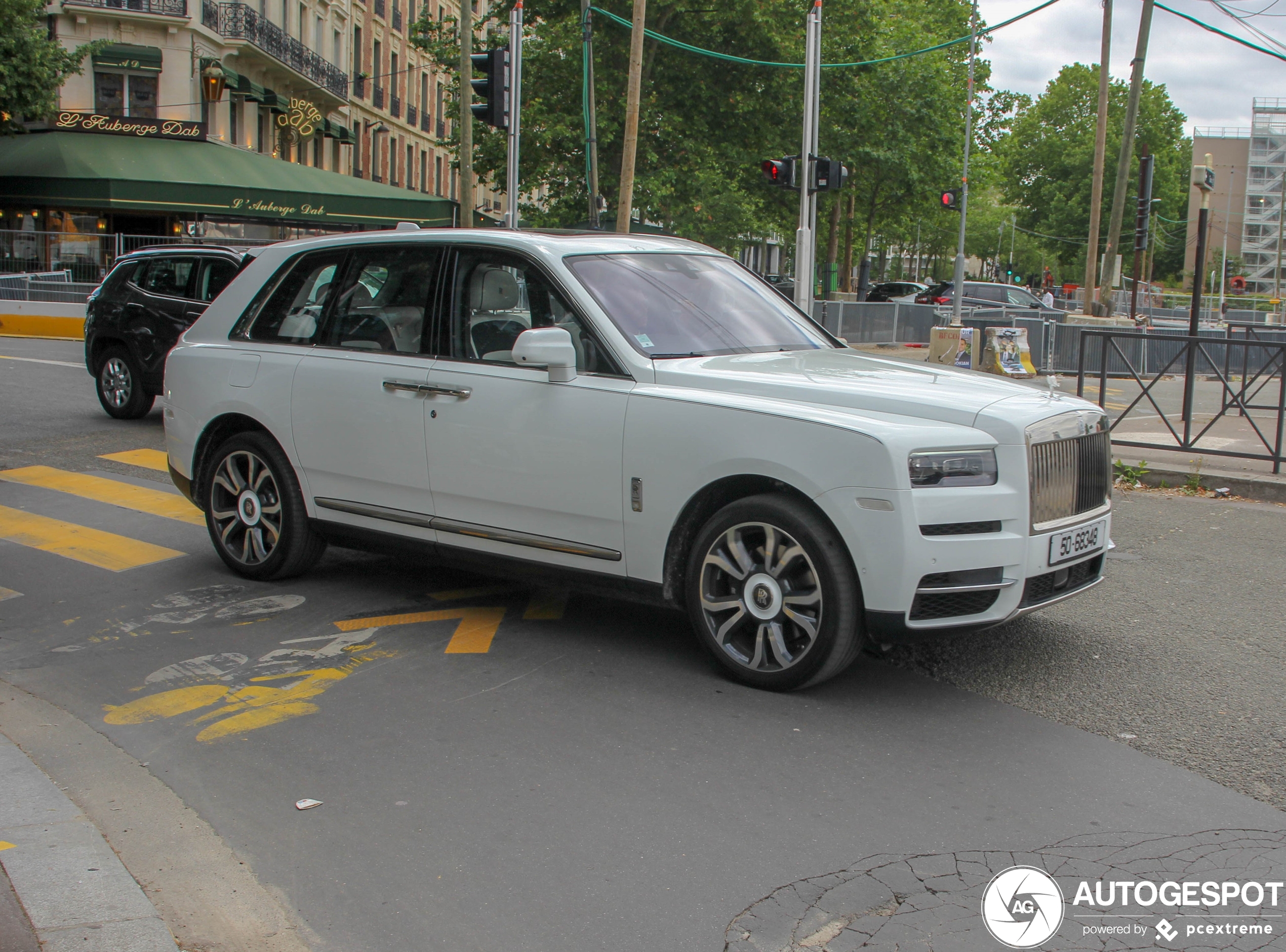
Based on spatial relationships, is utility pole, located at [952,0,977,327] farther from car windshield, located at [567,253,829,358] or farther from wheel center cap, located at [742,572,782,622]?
wheel center cap, located at [742,572,782,622]

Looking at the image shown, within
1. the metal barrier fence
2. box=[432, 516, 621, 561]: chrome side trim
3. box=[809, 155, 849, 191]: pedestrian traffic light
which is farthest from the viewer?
box=[809, 155, 849, 191]: pedestrian traffic light

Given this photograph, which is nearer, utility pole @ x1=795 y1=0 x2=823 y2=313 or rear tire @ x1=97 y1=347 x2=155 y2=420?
rear tire @ x1=97 y1=347 x2=155 y2=420

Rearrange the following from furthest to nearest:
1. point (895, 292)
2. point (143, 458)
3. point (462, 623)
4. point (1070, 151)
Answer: point (1070, 151) < point (895, 292) < point (143, 458) < point (462, 623)

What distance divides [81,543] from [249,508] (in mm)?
1736

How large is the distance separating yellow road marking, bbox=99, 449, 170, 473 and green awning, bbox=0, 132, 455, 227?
18431mm

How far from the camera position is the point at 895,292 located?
155 ft

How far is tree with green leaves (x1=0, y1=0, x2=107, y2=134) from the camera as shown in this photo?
1141 inches

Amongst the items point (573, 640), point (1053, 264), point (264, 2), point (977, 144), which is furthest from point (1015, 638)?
point (1053, 264)

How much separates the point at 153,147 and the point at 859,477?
3172 cm

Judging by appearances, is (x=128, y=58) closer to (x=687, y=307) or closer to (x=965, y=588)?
(x=687, y=307)

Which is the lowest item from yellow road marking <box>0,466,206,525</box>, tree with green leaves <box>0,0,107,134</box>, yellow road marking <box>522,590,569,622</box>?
yellow road marking <box>522,590,569,622</box>

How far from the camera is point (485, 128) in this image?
38000 millimetres

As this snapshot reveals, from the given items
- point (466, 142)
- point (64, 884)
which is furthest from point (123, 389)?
point (466, 142)

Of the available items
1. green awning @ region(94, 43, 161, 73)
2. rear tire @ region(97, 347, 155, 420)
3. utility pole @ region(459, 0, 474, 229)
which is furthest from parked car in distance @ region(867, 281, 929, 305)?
rear tire @ region(97, 347, 155, 420)
